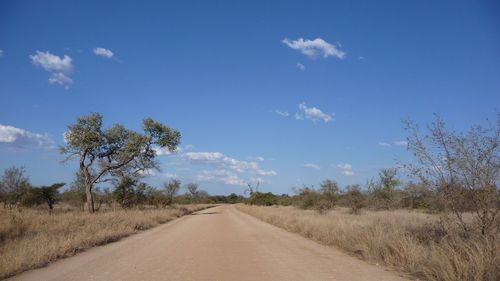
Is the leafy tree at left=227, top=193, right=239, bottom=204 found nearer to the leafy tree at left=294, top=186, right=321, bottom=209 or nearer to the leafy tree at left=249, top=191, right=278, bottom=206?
the leafy tree at left=249, top=191, right=278, bottom=206

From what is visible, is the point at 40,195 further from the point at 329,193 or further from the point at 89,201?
the point at 329,193

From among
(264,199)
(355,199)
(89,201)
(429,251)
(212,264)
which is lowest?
(212,264)

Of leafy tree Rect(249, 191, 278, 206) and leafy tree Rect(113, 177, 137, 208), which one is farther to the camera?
leafy tree Rect(249, 191, 278, 206)

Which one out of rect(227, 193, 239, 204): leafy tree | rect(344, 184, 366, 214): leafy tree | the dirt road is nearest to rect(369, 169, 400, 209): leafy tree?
rect(344, 184, 366, 214): leafy tree

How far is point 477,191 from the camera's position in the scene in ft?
34.1

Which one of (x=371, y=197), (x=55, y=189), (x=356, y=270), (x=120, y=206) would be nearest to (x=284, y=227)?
(x=356, y=270)

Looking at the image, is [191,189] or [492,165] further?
[191,189]

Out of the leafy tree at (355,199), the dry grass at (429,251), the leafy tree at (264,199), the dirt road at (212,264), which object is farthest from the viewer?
the leafy tree at (264,199)

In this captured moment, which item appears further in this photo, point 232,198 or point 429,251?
point 232,198

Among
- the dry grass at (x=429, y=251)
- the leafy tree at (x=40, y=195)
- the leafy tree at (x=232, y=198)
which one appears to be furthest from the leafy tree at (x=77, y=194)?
the leafy tree at (x=232, y=198)

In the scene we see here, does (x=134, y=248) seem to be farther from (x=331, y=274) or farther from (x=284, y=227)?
(x=284, y=227)

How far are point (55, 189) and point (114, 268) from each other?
48.3 m

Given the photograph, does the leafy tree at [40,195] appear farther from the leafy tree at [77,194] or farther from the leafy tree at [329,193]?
the leafy tree at [329,193]

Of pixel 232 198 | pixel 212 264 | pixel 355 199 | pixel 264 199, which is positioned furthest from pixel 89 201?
pixel 232 198
